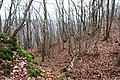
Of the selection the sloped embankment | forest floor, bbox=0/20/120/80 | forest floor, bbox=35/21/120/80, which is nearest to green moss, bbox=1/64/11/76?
the sloped embankment

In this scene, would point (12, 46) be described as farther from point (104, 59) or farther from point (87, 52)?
point (87, 52)

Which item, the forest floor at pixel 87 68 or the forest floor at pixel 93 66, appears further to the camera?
the forest floor at pixel 93 66

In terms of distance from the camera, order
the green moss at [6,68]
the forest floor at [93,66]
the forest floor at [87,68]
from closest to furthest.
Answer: the green moss at [6,68] < the forest floor at [87,68] < the forest floor at [93,66]

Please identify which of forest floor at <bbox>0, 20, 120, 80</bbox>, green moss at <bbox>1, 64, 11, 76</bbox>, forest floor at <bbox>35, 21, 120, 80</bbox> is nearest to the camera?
green moss at <bbox>1, 64, 11, 76</bbox>

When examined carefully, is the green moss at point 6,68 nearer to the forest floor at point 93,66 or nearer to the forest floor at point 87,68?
the forest floor at point 87,68

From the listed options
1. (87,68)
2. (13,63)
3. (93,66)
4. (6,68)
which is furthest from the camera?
(93,66)

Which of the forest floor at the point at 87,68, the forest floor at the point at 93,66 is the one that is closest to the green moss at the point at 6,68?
the forest floor at the point at 87,68

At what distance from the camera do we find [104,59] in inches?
627

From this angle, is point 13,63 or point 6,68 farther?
point 13,63

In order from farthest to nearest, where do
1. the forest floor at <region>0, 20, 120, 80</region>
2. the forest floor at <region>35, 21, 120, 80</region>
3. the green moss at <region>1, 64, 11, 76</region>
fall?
the forest floor at <region>35, 21, 120, 80</region> < the forest floor at <region>0, 20, 120, 80</region> < the green moss at <region>1, 64, 11, 76</region>

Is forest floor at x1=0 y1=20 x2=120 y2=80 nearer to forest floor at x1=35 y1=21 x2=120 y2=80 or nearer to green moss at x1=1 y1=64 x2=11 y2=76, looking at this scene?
forest floor at x1=35 y1=21 x2=120 y2=80

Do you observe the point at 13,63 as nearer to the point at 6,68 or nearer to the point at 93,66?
the point at 6,68

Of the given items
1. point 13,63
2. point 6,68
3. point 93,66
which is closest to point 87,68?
point 93,66

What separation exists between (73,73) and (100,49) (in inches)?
290
